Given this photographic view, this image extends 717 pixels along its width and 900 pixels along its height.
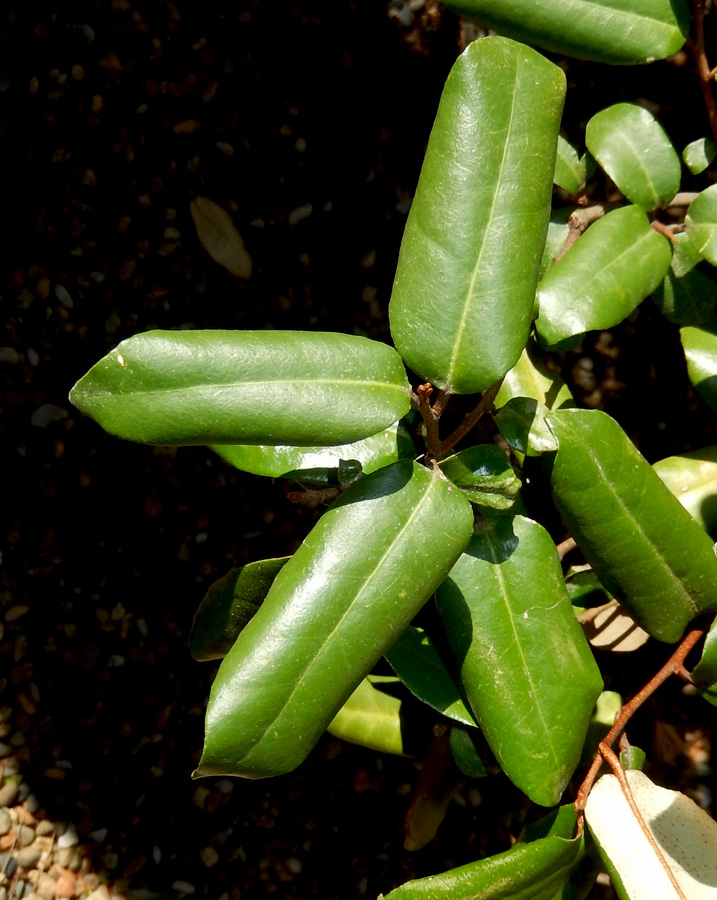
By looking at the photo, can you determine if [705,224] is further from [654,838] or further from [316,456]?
[654,838]

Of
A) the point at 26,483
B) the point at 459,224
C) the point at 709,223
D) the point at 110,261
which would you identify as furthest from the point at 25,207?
the point at 709,223

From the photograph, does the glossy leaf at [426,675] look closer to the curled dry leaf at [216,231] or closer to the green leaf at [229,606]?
the green leaf at [229,606]

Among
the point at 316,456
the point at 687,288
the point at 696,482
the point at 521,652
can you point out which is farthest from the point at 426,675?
the point at 687,288

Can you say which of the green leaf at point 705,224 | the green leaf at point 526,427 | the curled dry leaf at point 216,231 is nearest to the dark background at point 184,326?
the curled dry leaf at point 216,231

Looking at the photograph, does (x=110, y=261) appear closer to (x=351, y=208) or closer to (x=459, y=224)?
(x=351, y=208)

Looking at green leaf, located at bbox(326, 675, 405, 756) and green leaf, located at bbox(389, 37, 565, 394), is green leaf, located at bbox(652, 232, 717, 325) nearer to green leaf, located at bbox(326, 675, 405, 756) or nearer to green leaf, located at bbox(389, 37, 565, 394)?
green leaf, located at bbox(389, 37, 565, 394)

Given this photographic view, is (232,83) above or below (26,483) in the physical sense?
above
